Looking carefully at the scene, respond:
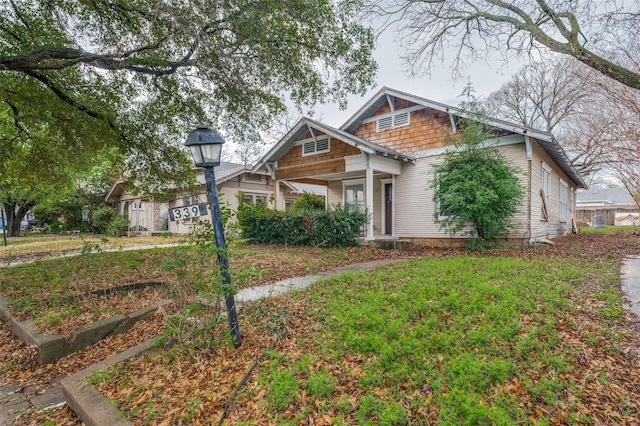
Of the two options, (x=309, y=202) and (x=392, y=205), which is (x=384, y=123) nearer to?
(x=392, y=205)

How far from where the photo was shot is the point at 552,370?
2.78 metres

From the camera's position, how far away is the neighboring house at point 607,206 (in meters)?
30.3

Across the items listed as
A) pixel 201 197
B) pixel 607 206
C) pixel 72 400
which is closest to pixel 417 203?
pixel 72 400

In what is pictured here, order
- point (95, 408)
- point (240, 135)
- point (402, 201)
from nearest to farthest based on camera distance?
point (95, 408)
point (240, 135)
point (402, 201)

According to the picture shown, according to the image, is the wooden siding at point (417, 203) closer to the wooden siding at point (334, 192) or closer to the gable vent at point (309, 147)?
the wooden siding at point (334, 192)

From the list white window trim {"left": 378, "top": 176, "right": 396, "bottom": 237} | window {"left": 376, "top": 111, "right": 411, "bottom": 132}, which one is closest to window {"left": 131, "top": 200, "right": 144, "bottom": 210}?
white window trim {"left": 378, "top": 176, "right": 396, "bottom": 237}

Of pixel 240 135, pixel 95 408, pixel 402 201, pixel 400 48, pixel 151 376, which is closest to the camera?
pixel 95 408

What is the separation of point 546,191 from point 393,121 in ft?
20.3

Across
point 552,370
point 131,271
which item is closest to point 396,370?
point 552,370

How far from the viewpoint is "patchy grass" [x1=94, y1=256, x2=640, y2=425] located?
2.43 meters

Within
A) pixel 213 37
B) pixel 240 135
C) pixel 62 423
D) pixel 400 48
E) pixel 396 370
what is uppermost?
pixel 400 48

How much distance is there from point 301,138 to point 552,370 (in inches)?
437

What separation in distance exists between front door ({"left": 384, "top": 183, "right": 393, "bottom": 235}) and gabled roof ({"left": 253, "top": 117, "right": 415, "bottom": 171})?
1.73m

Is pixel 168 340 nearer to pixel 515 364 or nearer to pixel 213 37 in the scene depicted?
pixel 515 364
